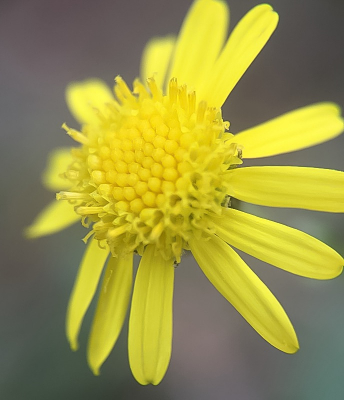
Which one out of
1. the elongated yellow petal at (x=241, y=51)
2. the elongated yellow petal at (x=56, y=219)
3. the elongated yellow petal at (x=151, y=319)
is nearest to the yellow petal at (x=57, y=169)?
the elongated yellow petal at (x=56, y=219)

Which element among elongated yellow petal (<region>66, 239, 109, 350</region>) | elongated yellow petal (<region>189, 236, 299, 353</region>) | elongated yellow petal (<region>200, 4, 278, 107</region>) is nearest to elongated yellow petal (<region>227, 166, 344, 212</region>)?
elongated yellow petal (<region>189, 236, 299, 353</region>)

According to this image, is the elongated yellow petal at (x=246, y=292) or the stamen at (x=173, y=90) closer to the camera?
the elongated yellow petal at (x=246, y=292)

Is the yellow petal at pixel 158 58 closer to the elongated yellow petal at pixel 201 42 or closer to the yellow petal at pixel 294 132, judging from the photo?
the elongated yellow petal at pixel 201 42

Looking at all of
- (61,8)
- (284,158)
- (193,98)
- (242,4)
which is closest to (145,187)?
(193,98)

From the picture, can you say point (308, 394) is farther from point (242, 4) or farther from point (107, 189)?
point (242, 4)

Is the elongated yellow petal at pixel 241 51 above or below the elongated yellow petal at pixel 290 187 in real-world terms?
above

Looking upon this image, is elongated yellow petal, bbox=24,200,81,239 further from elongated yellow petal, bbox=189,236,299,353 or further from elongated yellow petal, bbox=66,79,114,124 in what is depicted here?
elongated yellow petal, bbox=189,236,299,353
